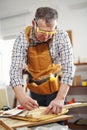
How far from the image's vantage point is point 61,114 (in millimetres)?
1152

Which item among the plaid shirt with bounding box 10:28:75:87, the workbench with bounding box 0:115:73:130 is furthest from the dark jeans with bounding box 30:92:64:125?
the workbench with bounding box 0:115:73:130

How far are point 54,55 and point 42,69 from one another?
113mm

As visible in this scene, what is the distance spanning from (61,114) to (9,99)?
321 centimetres

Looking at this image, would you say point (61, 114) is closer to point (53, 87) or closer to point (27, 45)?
point (53, 87)

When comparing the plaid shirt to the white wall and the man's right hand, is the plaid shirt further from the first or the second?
the white wall

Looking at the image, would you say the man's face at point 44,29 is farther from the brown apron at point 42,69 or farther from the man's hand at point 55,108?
the man's hand at point 55,108

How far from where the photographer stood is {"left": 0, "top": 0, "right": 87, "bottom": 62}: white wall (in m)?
3.74

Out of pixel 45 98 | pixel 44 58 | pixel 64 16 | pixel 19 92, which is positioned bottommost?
pixel 45 98

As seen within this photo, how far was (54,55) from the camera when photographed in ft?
4.81

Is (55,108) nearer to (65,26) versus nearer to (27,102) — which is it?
(27,102)

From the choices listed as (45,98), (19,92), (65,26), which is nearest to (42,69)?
(45,98)

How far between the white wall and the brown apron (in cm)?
231

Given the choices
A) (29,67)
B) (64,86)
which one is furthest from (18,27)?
(64,86)

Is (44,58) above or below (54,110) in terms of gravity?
above
